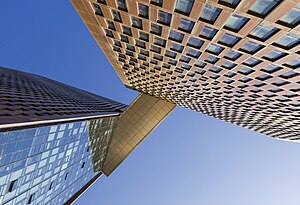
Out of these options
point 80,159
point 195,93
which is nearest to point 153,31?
point 195,93

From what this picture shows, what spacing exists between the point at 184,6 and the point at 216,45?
23.5 feet

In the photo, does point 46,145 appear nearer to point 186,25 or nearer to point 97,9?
point 97,9

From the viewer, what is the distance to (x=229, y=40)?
2525 cm

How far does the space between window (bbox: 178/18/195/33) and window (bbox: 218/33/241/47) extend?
10.3 ft

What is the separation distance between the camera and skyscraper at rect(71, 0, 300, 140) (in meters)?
19.9

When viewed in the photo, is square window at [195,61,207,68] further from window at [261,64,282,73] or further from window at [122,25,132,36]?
window at [122,25,132,36]

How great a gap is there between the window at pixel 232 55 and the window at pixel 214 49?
889 mm

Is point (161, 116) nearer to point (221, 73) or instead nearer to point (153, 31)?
point (221, 73)

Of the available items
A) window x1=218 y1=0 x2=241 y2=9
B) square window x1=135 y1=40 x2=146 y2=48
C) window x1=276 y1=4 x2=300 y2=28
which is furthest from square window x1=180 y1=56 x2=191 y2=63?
window x1=276 y1=4 x2=300 y2=28

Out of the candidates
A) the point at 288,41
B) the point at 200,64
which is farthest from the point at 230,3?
the point at 200,64

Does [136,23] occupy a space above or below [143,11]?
below

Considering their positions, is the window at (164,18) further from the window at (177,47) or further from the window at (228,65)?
the window at (228,65)

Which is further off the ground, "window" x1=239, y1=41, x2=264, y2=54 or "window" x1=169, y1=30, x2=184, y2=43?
"window" x1=239, y1=41, x2=264, y2=54

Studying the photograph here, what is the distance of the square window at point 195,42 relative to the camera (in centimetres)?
2859
